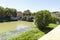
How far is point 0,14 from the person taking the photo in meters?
52.8

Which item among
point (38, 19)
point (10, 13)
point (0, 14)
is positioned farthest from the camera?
point (10, 13)

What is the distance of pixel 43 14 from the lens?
27.9 m

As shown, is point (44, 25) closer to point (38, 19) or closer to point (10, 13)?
point (38, 19)

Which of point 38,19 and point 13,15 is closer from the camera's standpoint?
point 38,19

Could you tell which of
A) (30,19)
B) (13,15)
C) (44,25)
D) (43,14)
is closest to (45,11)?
(43,14)

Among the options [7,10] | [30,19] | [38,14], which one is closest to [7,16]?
[7,10]

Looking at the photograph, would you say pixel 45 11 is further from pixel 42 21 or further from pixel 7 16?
pixel 7 16

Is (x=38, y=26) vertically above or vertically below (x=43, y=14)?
below

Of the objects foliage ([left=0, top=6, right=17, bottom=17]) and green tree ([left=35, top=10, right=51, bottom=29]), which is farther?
foliage ([left=0, top=6, right=17, bottom=17])

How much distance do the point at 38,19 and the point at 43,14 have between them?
1487 millimetres

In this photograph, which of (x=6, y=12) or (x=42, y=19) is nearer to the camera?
(x=42, y=19)

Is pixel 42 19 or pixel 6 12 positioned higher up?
pixel 6 12

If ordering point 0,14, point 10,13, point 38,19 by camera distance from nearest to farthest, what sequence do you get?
point 38,19, point 0,14, point 10,13

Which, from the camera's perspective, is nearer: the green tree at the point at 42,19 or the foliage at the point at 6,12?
the green tree at the point at 42,19
